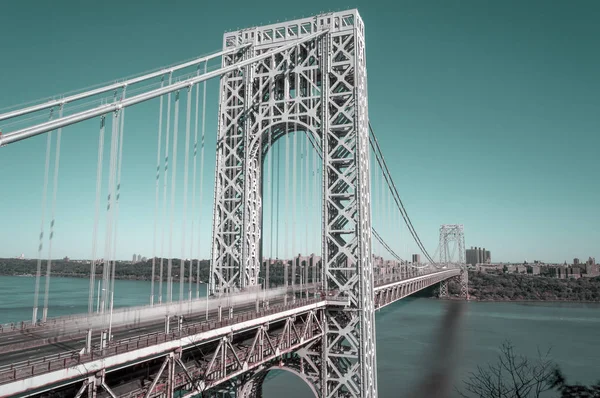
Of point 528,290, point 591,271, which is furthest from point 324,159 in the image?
point 591,271

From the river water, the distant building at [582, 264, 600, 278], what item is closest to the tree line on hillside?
the river water

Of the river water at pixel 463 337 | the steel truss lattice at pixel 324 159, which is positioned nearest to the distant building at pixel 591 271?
the river water at pixel 463 337

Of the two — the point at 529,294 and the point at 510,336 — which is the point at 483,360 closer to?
the point at 510,336

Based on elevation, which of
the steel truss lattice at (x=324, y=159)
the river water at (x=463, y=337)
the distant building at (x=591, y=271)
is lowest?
the river water at (x=463, y=337)

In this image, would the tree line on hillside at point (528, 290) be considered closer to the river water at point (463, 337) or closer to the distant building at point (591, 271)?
the river water at point (463, 337)

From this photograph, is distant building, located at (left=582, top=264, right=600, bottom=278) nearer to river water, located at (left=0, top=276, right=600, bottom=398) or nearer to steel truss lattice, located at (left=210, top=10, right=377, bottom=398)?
river water, located at (left=0, top=276, right=600, bottom=398)

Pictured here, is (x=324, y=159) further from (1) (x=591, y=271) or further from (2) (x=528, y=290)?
(1) (x=591, y=271)

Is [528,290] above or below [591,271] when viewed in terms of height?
below
